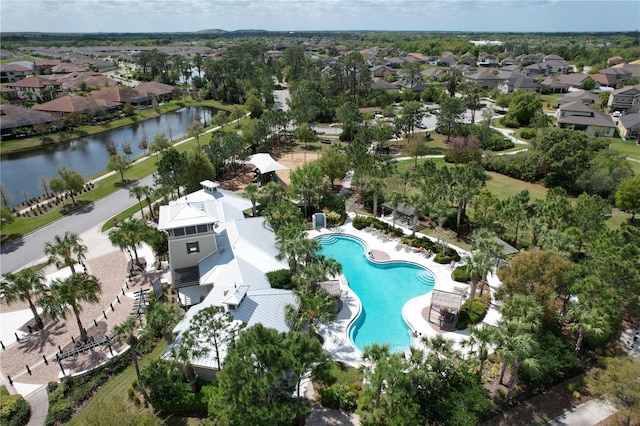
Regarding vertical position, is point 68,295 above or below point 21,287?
above

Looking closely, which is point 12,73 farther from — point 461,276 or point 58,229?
point 461,276

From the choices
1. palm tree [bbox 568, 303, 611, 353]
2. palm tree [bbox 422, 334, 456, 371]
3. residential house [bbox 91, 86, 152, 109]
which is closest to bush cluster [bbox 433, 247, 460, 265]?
palm tree [bbox 568, 303, 611, 353]

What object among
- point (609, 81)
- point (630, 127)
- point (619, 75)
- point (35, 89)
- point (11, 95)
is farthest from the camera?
point (619, 75)

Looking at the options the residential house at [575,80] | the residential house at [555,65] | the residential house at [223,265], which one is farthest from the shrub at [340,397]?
the residential house at [555,65]

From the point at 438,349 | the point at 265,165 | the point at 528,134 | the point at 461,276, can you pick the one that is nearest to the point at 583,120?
the point at 528,134

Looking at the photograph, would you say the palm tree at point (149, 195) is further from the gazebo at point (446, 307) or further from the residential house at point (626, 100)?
the residential house at point (626, 100)

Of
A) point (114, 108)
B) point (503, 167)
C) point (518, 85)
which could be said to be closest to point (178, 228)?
point (503, 167)
